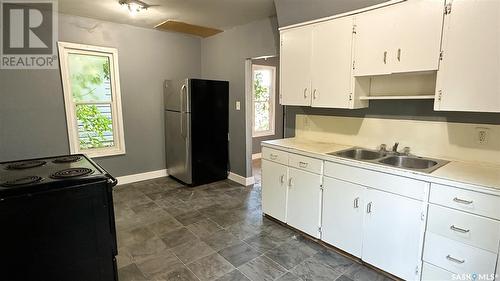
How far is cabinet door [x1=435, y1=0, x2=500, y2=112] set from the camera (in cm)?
173

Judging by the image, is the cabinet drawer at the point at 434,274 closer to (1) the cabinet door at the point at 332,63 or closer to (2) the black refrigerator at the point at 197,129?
(1) the cabinet door at the point at 332,63

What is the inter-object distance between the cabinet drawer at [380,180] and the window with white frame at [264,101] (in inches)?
145

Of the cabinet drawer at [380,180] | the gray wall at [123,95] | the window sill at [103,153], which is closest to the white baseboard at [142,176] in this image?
the gray wall at [123,95]

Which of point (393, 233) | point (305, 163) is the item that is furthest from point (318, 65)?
point (393, 233)

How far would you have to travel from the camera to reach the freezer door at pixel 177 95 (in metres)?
3.92

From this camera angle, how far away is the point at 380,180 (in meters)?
2.04

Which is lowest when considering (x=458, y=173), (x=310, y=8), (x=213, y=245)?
(x=213, y=245)

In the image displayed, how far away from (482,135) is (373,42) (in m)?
1.09

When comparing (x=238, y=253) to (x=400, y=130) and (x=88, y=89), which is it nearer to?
(x=400, y=130)

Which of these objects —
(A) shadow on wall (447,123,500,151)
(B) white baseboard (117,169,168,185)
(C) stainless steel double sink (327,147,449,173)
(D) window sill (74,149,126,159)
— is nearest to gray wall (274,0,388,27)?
(A) shadow on wall (447,123,500,151)

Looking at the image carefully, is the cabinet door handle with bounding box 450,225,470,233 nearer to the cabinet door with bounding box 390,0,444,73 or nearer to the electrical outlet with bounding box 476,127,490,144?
the electrical outlet with bounding box 476,127,490,144

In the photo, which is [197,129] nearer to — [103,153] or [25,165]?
[103,153]

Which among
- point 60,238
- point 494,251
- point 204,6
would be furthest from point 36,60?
point 494,251

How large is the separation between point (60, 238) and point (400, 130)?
269cm
